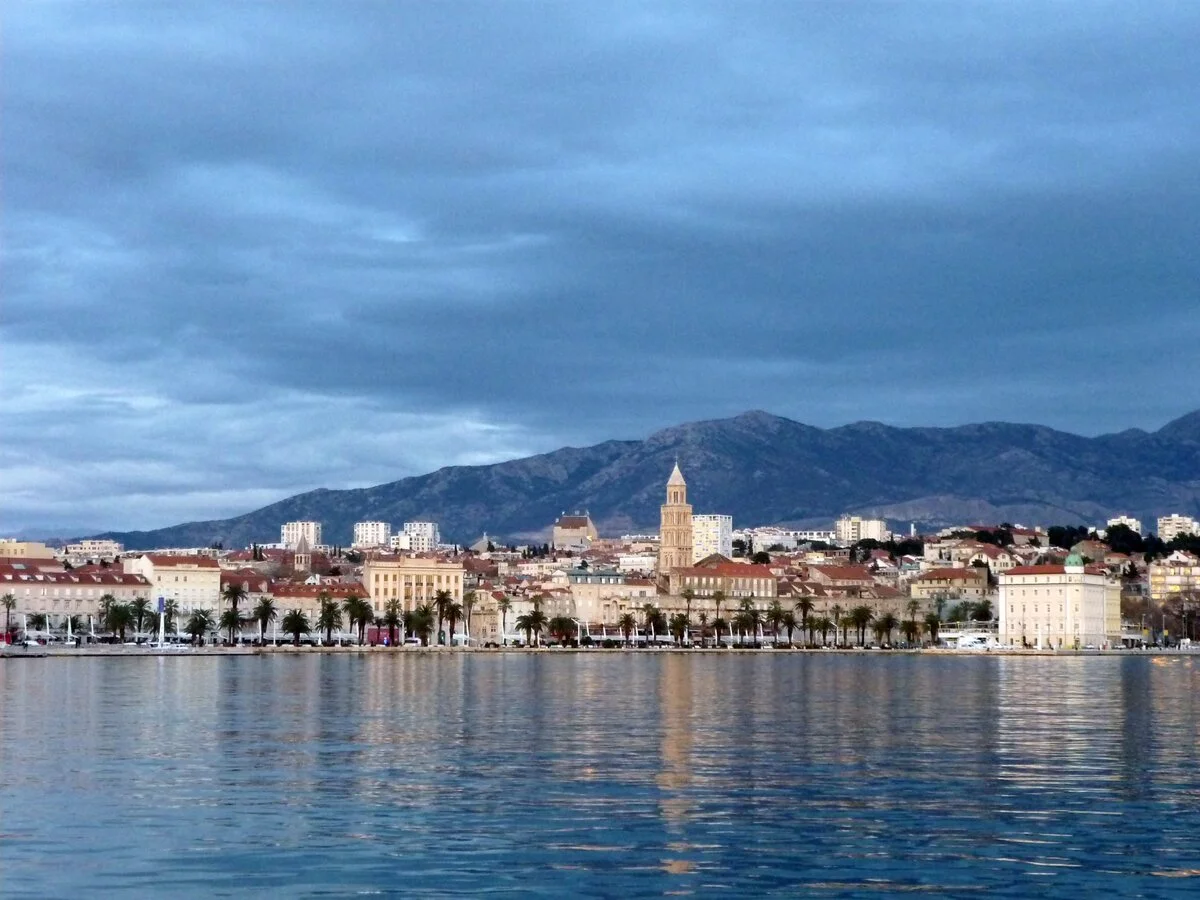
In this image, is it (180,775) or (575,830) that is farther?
(180,775)

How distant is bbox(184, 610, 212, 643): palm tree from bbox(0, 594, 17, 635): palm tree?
533 inches

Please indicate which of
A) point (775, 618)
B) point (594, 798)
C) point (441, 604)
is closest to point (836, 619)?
point (775, 618)

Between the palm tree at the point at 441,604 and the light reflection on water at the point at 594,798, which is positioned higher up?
the palm tree at the point at 441,604

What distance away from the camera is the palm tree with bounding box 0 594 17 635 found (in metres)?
143

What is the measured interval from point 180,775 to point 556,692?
35691 mm

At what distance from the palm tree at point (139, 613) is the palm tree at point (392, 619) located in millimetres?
19096

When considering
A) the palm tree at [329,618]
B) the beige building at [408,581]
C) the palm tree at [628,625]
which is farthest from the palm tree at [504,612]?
the palm tree at [329,618]

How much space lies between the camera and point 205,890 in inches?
843

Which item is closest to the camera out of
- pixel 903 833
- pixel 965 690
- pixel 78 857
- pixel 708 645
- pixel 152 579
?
pixel 78 857

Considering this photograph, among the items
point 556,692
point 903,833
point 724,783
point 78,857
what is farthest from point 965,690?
point 78,857

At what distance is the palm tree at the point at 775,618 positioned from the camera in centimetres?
17550

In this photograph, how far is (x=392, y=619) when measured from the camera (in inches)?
5930

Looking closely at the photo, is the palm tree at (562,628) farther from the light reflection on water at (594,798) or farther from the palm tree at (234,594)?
the light reflection on water at (594,798)

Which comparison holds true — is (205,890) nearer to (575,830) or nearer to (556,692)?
(575,830)
